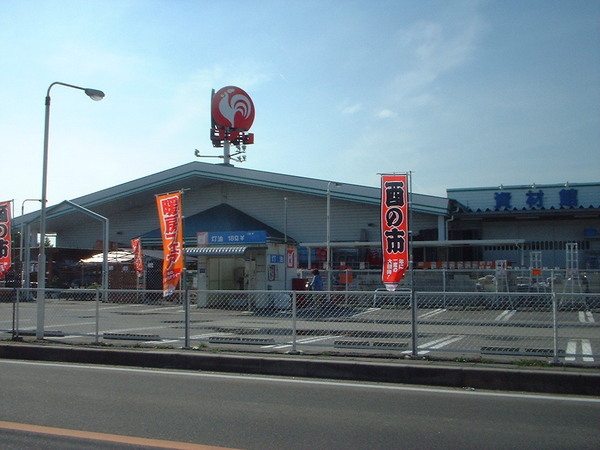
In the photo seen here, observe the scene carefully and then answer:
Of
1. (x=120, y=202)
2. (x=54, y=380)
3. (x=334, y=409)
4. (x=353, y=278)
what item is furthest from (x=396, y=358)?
(x=120, y=202)

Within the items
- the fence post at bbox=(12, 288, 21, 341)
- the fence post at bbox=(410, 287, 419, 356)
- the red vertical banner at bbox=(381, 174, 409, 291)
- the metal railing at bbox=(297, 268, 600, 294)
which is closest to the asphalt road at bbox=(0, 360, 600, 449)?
the fence post at bbox=(410, 287, 419, 356)

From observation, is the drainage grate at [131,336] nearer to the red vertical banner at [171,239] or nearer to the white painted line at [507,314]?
the red vertical banner at [171,239]

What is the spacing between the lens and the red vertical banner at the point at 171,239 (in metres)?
13.7

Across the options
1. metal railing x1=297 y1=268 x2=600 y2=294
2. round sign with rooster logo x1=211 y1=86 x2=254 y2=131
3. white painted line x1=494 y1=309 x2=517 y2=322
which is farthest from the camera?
round sign with rooster logo x1=211 y1=86 x2=254 y2=131

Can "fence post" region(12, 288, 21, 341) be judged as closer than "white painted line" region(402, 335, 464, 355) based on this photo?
No

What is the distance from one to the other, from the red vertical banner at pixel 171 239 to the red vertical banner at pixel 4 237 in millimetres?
4035

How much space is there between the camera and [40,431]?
6207mm

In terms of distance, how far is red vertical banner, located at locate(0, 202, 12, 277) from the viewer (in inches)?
602

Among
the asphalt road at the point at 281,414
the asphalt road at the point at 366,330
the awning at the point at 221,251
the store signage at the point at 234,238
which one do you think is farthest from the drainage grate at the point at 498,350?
the store signage at the point at 234,238

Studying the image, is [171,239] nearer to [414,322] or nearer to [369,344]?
[369,344]

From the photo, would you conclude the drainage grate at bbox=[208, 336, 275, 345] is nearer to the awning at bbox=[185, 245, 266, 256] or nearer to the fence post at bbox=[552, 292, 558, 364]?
the fence post at bbox=[552, 292, 558, 364]

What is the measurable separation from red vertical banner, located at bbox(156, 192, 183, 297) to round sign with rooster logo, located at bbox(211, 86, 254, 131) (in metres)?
27.6

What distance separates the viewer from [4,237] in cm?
1542

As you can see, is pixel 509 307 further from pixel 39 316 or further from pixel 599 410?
pixel 39 316
